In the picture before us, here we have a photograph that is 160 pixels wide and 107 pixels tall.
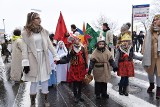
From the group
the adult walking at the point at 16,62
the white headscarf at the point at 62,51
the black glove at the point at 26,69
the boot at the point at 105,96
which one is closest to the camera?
the black glove at the point at 26,69

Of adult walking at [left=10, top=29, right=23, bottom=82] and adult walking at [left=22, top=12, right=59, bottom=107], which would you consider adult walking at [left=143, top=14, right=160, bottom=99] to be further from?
adult walking at [left=10, top=29, right=23, bottom=82]

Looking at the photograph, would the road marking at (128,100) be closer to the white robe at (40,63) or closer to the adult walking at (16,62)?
the white robe at (40,63)

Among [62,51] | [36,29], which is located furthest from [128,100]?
[36,29]

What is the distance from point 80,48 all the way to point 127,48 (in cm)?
114

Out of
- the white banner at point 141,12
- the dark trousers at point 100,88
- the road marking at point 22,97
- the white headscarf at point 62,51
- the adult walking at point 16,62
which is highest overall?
the white banner at point 141,12

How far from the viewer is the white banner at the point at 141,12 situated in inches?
511

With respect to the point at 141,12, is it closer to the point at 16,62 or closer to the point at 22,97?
the point at 16,62

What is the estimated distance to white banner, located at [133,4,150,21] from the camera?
42.6 ft

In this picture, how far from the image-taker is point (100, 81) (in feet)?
21.0

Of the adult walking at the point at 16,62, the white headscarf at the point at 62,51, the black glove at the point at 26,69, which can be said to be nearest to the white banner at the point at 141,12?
the adult walking at the point at 16,62

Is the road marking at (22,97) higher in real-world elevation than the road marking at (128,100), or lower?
lower

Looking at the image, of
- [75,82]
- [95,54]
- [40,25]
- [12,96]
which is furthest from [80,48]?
[12,96]

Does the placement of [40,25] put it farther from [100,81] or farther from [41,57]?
[100,81]

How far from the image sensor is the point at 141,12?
43.2ft
